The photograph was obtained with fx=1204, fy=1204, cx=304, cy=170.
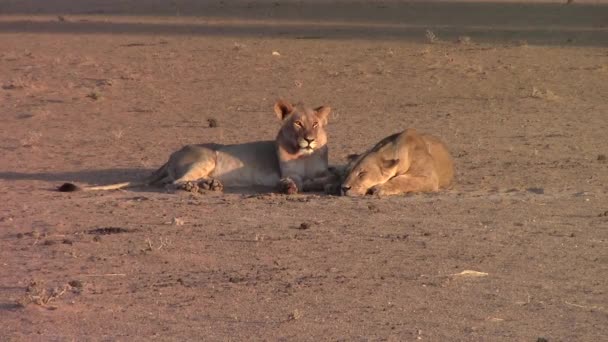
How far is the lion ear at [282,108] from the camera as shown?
12.7 meters

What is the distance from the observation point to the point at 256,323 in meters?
7.39

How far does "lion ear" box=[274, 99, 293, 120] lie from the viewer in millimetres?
12656

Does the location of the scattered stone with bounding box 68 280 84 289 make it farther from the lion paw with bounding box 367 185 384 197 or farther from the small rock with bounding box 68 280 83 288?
the lion paw with bounding box 367 185 384 197

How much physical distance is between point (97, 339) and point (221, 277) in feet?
5.71

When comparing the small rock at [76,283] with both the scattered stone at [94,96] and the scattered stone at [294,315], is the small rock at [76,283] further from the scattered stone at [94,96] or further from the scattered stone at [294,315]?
the scattered stone at [94,96]

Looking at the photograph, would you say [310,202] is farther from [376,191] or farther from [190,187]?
[190,187]

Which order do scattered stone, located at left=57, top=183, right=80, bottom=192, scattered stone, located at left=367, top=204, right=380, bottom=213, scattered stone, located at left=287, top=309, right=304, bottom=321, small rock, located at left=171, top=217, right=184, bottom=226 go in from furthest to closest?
scattered stone, located at left=57, top=183, right=80, bottom=192
scattered stone, located at left=367, top=204, right=380, bottom=213
small rock, located at left=171, top=217, right=184, bottom=226
scattered stone, located at left=287, top=309, right=304, bottom=321

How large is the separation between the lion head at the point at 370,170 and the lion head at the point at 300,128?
0.72 meters

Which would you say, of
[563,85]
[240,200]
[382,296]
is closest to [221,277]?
[382,296]

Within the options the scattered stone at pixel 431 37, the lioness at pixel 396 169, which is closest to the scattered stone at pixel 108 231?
the lioness at pixel 396 169

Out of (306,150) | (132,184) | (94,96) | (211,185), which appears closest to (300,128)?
(306,150)

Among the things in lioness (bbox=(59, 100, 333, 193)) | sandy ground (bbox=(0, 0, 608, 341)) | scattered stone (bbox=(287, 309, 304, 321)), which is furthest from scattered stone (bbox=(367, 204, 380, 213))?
scattered stone (bbox=(287, 309, 304, 321))

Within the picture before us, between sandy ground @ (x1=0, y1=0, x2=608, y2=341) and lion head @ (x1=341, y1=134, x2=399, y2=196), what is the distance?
0.21 m

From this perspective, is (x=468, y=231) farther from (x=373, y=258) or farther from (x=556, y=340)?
(x=556, y=340)
